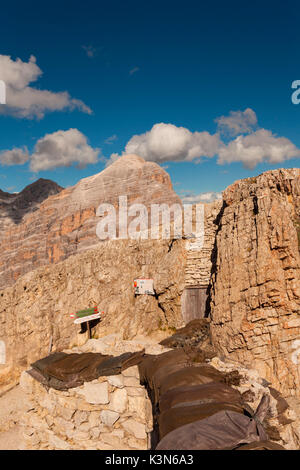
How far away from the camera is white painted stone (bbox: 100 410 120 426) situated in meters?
9.19

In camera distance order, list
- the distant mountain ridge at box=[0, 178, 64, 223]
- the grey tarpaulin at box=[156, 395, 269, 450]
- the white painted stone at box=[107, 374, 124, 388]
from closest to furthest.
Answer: the grey tarpaulin at box=[156, 395, 269, 450]
the white painted stone at box=[107, 374, 124, 388]
the distant mountain ridge at box=[0, 178, 64, 223]

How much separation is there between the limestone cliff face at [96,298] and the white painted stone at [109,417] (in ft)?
27.7

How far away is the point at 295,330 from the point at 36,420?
36.1 ft

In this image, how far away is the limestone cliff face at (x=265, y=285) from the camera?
10.1m

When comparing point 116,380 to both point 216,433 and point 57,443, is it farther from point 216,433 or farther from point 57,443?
point 216,433

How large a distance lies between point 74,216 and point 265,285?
96.7 meters

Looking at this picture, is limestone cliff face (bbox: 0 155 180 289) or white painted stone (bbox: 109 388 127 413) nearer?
white painted stone (bbox: 109 388 127 413)

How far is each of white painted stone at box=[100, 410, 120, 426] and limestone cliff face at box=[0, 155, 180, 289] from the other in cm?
8210

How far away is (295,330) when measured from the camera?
10203mm

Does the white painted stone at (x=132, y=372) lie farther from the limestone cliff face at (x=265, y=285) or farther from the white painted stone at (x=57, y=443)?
the limestone cliff face at (x=265, y=285)

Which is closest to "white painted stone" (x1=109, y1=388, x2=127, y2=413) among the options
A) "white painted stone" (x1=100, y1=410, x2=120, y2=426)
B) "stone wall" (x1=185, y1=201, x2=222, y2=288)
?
"white painted stone" (x1=100, y1=410, x2=120, y2=426)

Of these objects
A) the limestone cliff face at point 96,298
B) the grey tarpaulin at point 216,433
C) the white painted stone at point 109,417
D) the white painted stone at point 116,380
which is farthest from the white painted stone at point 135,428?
the limestone cliff face at point 96,298

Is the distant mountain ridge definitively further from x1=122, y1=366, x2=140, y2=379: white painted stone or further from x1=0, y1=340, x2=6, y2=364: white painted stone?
x1=122, y1=366, x2=140, y2=379: white painted stone
